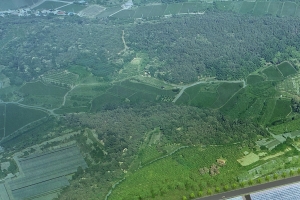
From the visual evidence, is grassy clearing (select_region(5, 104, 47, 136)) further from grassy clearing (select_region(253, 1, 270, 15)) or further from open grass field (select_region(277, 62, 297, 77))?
grassy clearing (select_region(253, 1, 270, 15))

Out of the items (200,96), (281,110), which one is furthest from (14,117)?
(281,110)

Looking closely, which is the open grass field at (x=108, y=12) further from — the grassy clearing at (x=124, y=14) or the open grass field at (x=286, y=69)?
the open grass field at (x=286, y=69)

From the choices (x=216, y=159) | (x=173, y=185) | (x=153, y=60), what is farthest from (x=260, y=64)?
(x=173, y=185)

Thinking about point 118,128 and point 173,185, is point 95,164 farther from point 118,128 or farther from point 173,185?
point 173,185

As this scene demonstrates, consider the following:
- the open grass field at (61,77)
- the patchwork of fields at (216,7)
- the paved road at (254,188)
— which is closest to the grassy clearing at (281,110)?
the paved road at (254,188)

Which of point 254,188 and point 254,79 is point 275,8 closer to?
point 254,79

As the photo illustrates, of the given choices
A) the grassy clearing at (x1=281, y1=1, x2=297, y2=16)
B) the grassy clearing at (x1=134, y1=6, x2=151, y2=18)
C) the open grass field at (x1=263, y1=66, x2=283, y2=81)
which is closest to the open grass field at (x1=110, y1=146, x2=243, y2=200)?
the open grass field at (x1=263, y1=66, x2=283, y2=81)
